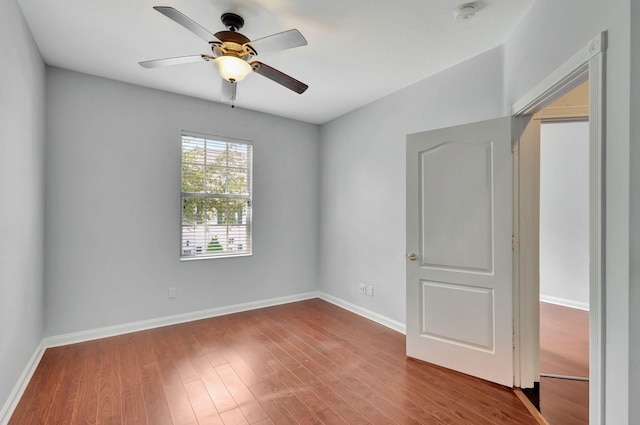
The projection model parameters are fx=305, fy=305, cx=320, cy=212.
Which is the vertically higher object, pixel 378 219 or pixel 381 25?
pixel 381 25

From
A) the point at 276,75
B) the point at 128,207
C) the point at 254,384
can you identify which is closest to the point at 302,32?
the point at 276,75

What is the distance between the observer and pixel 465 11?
80.9 inches

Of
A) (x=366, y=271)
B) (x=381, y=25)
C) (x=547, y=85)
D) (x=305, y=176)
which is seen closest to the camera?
(x=547, y=85)

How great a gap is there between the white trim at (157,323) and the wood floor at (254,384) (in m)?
0.10

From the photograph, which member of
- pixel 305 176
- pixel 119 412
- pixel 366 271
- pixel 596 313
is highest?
pixel 305 176

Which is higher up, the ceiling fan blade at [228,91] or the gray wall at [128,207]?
the ceiling fan blade at [228,91]

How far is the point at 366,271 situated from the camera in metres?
3.91

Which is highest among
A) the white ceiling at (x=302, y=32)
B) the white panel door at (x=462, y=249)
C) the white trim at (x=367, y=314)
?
the white ceiling at (x=302, y=32)

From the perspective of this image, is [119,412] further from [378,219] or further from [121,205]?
[378,219]

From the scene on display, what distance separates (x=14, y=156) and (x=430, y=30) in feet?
10.2

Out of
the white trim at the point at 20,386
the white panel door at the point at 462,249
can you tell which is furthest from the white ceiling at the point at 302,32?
A: the white trim at the point at 20,386

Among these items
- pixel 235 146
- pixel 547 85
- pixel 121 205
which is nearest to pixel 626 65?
pixel 547 85

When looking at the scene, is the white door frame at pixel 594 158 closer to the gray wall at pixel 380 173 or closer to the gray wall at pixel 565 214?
the gray wall at pixel 380 173

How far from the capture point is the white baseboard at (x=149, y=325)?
216 centimetres
